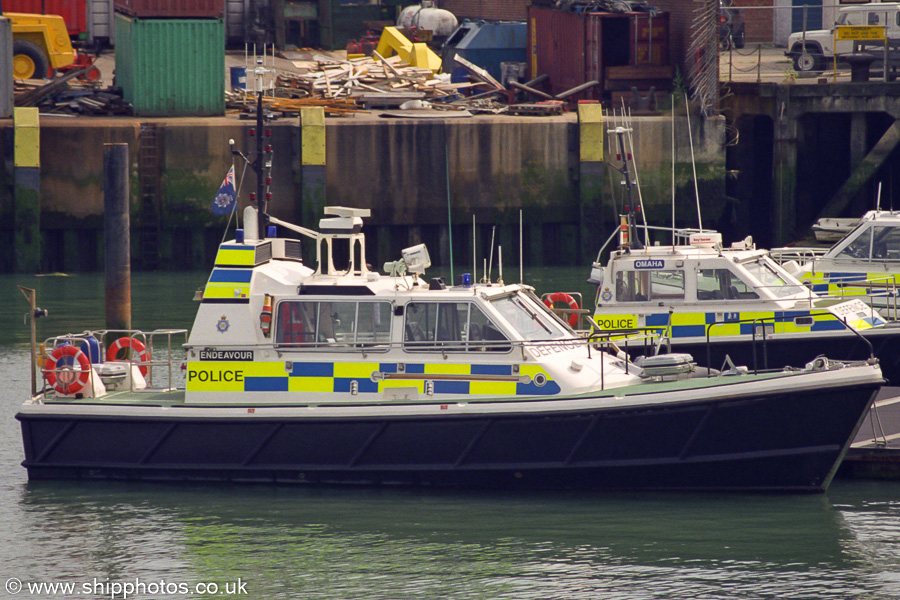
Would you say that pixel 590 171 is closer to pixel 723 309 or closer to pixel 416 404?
pixel 723 309

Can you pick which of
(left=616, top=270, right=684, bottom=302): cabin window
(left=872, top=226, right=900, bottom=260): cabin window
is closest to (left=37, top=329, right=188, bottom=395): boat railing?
(left=616, top=270, right=684, bottom=302): cabin window

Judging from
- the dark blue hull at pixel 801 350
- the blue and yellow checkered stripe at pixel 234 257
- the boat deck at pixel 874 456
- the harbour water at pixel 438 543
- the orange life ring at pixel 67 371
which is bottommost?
the harbour water at pixel 438 543

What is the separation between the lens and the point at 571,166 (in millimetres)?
25703

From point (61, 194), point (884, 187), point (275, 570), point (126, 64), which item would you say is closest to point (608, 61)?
Answer: point (884, 187)

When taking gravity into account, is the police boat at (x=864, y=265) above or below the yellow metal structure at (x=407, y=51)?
below

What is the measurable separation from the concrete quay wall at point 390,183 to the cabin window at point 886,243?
830 centimetres

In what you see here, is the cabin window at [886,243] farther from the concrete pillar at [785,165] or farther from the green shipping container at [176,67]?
the green shipping container at [176,67]

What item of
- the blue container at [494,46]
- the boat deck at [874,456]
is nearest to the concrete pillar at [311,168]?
the blue container at [494,46]

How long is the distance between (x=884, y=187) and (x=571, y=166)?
22.0 ft

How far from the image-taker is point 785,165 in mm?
25391

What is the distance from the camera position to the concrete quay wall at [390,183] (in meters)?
24.6

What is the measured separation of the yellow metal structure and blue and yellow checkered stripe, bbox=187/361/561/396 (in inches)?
905

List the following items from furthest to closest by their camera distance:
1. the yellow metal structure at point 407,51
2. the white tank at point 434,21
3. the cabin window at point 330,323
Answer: the white tank at point 434,21 → the yellow metal structure at point 407,51 → the cabin window at point 330,323

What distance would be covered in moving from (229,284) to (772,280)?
690cm
